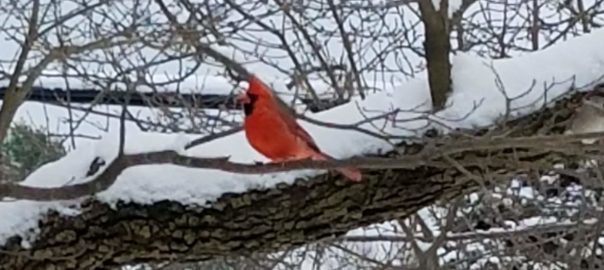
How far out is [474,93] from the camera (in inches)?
94.2

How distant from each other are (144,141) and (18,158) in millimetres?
2202

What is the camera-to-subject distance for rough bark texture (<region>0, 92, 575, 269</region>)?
7.25ft

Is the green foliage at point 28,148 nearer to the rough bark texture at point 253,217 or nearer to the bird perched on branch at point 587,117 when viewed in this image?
the rough bark texture at point 253,217

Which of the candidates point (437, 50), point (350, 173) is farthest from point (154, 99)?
point (350, 173)

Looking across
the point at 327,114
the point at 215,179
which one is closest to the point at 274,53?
the point at 327,114

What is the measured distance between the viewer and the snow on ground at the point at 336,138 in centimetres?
222

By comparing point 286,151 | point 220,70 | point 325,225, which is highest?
point 220,70

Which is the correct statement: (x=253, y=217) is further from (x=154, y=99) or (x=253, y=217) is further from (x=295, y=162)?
(x=154, y=99)

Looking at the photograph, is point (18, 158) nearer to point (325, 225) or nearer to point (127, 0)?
point (127, 0)

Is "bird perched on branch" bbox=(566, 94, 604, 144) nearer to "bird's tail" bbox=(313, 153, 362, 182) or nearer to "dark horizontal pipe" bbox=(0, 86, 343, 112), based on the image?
"bird's tail" bbox=(313, 153, 362, 182)

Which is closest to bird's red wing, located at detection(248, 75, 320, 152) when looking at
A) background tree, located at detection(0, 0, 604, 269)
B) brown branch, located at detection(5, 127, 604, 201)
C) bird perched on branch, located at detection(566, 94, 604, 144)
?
background tree, located at detection(0, 0, 604, 269)

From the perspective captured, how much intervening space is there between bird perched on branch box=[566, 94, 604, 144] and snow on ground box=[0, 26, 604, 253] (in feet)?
0.12

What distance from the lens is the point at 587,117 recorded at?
2375 millimetres

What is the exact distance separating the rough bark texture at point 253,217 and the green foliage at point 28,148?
1982mm
